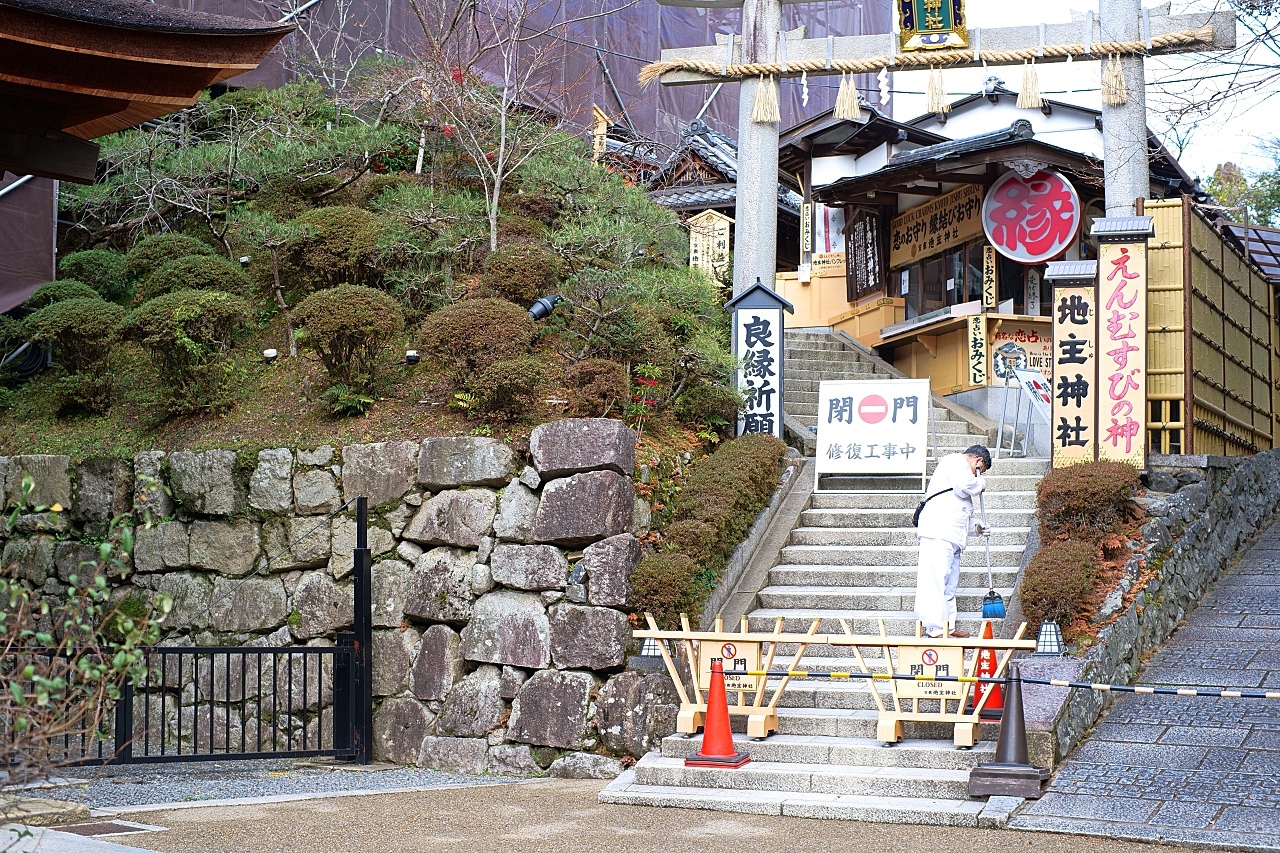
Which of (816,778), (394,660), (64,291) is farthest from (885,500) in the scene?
(64,291)

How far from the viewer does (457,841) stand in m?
7.05

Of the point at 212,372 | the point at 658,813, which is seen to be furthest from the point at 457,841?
the point at 212,372

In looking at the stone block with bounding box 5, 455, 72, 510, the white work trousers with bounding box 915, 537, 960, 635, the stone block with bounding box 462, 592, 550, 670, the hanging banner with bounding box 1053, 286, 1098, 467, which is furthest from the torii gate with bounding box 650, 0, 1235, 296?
the stone block with bounding box 5, 455, 72, 510

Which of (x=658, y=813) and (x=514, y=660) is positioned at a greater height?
(x=514, y=660)

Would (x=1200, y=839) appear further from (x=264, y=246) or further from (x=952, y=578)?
(x=264, y=246)

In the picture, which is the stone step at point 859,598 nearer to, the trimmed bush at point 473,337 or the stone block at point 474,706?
the stone block at point 474,706

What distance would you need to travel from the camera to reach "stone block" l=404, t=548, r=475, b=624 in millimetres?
10328

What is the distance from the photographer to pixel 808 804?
7625 millimetres

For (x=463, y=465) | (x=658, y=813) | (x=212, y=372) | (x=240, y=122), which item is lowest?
(x=658, y=813)

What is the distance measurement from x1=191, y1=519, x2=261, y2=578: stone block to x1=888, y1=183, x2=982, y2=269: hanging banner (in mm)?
13007

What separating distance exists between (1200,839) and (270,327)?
1101 cm

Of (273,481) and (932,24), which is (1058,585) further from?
(932,24)

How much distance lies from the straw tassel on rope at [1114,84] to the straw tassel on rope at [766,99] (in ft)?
12.3

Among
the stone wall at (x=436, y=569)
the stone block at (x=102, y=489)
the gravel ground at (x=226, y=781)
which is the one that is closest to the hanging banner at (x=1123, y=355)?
the stone wall at (x=436, y=569)
